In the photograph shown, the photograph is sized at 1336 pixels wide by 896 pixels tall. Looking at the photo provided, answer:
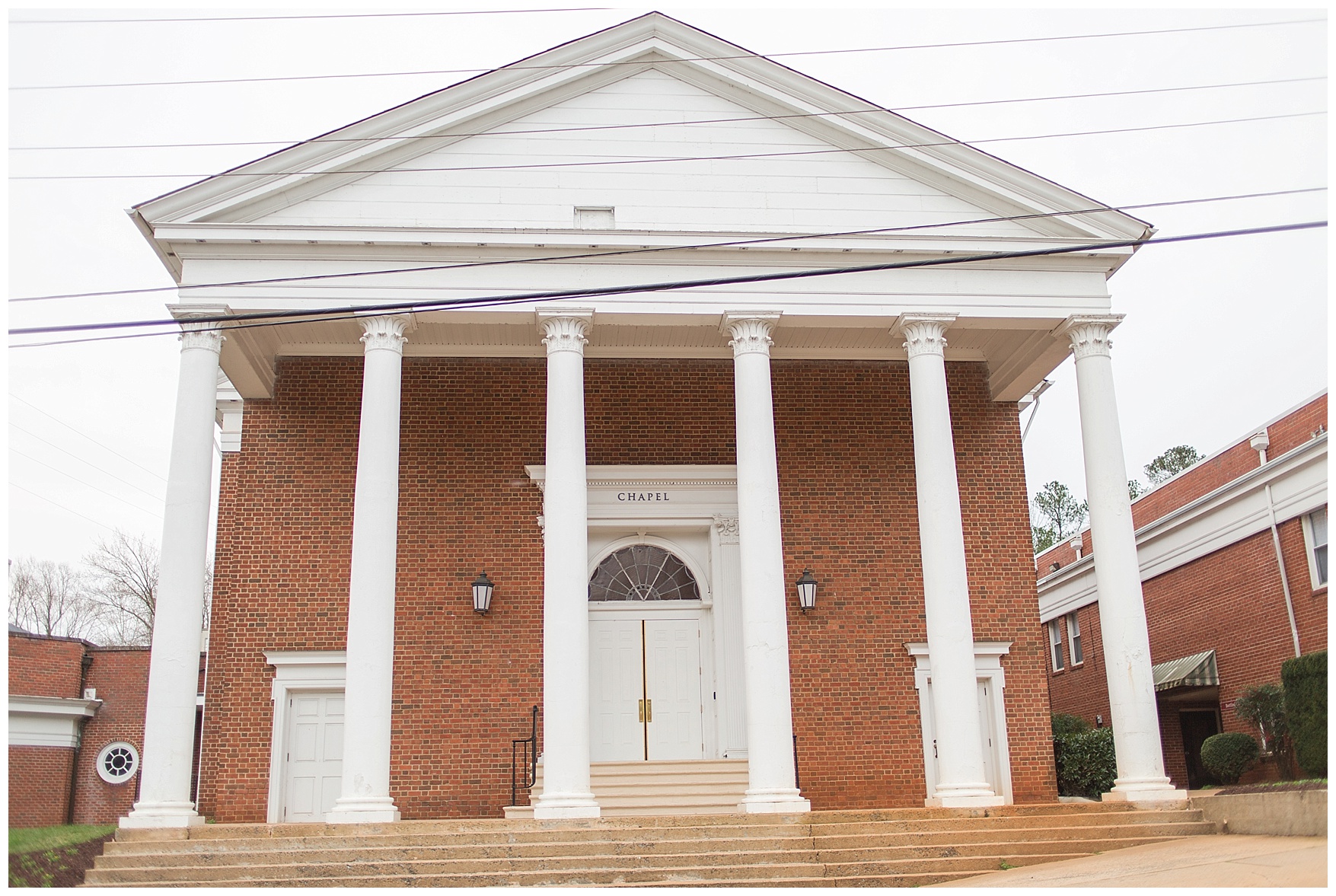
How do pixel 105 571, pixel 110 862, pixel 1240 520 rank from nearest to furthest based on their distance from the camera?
pixel 110 862 < pixel 1240 520 < pixel 105 571

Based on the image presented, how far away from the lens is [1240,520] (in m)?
22.9

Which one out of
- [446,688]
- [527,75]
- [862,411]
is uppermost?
[527,75]

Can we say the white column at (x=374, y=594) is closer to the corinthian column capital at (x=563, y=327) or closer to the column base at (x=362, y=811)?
the column base at (x=362, y=811)

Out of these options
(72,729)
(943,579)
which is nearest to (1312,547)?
(943,579)

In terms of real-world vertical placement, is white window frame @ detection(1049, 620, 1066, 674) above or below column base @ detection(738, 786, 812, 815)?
above

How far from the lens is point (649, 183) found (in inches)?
650

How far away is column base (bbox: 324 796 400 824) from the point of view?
13.5 metres

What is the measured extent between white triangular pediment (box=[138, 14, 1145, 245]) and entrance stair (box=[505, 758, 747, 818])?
7.50 metres

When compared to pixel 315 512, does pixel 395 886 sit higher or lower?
lower

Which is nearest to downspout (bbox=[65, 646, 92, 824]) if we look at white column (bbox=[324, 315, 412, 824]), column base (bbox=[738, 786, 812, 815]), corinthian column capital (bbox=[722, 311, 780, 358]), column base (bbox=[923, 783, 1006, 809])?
white column (bbox=[324, 315, 412, 824])

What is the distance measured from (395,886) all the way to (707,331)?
928cm

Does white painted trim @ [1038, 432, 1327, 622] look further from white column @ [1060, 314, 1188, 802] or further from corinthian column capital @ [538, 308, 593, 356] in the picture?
corinthian column capital @ [538, 308, 593, 356]

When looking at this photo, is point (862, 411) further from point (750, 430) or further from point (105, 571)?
point (105, 571)

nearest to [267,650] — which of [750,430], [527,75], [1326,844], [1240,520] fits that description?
[750,430]
